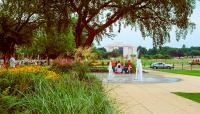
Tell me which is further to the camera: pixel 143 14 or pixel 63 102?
pixel 143 14

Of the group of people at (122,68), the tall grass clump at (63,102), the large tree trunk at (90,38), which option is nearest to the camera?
the tall grass clump at (63,102)

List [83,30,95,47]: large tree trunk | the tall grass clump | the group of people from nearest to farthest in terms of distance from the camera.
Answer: the tall grass clump, the group of people, [83,30,95,47]: large tree trunk

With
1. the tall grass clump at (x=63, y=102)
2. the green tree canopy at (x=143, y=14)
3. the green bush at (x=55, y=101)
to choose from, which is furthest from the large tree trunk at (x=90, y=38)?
the tall grass clump at (x=63, y=102)

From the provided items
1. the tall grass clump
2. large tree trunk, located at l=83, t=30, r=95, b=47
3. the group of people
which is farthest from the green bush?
large tree trunk, located at l=83, t=30, r=95, b=47

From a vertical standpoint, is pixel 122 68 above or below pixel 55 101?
above

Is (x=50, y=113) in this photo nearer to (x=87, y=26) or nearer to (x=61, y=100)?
(x=61, y=100)

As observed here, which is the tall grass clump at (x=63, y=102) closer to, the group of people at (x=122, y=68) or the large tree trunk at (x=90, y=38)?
the group of people at (x=122, y=68)

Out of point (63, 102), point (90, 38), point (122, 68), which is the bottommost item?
point (63, 102)

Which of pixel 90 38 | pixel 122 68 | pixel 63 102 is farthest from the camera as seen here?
pixel 90 38

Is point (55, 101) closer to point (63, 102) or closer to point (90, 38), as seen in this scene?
point (63, 102)

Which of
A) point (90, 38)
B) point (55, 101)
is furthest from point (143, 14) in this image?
point (55, 101)

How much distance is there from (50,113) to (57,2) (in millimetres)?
39253

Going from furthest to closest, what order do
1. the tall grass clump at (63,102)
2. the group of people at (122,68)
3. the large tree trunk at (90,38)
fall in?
1. the large tree trunk at (90,38)
2. the group of people at (122,68)
3. the tall grass clump at (63,102)

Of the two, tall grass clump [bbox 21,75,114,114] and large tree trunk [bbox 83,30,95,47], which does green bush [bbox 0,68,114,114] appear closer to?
tall grass clump [bbox 21,75,114,114]
